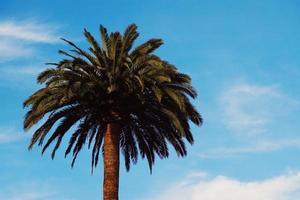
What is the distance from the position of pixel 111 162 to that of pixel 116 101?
3131 millimetres

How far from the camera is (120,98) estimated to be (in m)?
31.0

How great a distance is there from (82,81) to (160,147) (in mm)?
6124

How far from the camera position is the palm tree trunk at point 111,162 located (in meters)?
30.2

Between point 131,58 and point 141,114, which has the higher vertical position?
point 131,58

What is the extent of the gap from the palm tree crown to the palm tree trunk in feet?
1.88

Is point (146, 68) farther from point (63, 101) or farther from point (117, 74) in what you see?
point (63, 101)

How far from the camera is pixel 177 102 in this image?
2984 cm

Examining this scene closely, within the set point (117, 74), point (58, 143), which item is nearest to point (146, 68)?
point (117, 74)

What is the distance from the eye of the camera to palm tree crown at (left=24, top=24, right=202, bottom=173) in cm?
3028

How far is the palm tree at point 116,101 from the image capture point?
30281mm

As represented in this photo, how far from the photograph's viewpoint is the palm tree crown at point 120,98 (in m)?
30.3

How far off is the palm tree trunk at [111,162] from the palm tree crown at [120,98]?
1.88 ft

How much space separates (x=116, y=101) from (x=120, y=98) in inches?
12.8

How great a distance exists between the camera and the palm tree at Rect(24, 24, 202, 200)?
30.3 meters
